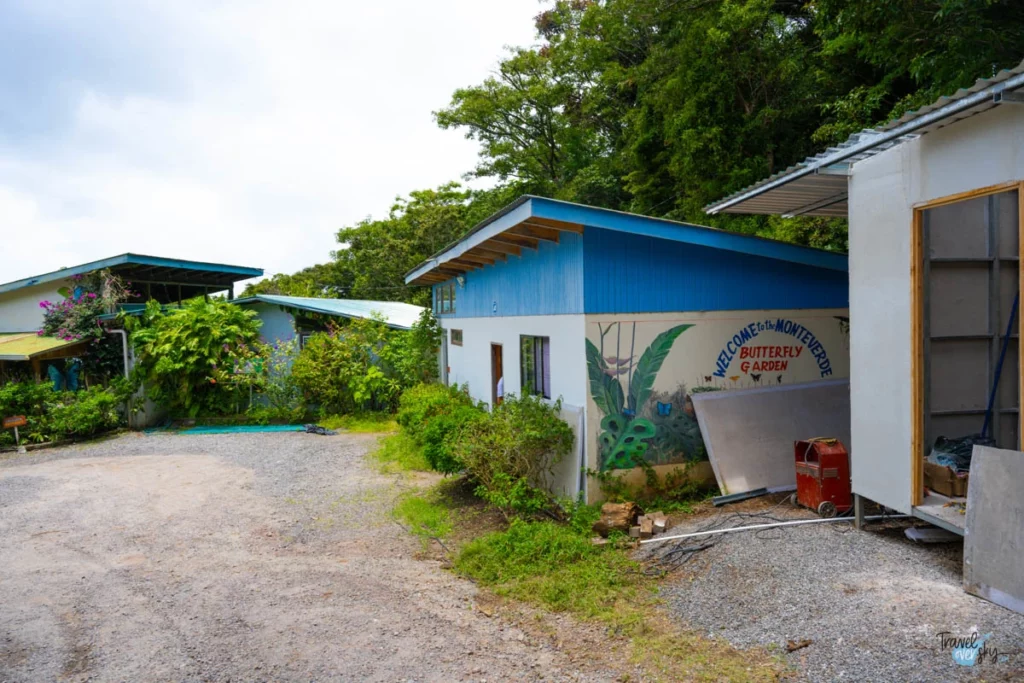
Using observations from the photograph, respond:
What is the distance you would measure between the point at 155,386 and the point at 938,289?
15669 mm

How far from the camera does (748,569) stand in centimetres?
540

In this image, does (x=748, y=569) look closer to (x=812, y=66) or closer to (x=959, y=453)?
(x=959, y=453)

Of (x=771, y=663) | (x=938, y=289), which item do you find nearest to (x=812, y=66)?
(x=938, y=289)

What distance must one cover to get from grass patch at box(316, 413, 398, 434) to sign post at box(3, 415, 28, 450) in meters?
5.86

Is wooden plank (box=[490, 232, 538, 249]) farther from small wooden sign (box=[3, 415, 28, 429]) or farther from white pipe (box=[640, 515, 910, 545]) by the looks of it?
small wooden sign (box=[3, 415, 28, 429])

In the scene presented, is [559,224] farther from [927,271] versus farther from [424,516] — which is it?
[424,516]

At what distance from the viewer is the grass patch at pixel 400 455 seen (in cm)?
1096

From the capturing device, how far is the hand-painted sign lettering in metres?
8.15

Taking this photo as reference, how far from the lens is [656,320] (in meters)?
7.81

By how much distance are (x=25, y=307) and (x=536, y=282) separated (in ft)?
49.2

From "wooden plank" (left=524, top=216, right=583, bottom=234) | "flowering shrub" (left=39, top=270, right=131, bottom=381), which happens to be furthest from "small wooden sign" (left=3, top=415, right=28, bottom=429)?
"wooden plank" (left=524, top=216, right=583, bottom=234)

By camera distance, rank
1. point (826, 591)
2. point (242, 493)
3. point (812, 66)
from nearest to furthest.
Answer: point (826, 591), point (242, 493), point (812, 66)

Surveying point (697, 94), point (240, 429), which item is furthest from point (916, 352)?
point (240, 429)

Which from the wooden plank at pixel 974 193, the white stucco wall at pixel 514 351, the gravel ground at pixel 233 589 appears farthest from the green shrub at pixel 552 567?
the wooden plank at pixel 974 193
